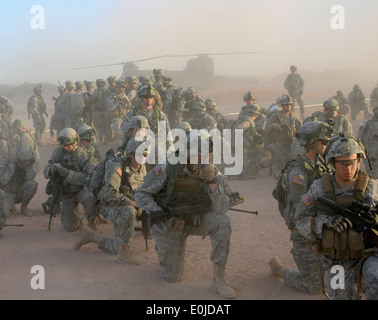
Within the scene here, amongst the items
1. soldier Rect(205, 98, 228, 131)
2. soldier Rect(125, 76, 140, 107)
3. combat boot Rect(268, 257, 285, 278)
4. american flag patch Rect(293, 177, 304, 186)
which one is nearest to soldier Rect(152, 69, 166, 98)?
soldier Rect(125, 76, 140, 107)

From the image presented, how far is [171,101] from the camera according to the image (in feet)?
49.9

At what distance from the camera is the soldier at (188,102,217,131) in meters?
12.9

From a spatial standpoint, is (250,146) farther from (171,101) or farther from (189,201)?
(189,201)

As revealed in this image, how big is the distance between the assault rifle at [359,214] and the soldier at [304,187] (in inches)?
40.8

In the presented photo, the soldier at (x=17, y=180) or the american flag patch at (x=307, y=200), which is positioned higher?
the american flag patch at (x=307, y=200)

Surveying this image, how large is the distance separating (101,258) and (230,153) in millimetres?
6497

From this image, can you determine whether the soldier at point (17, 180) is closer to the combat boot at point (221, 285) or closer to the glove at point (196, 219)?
the glove at point (196, 219)

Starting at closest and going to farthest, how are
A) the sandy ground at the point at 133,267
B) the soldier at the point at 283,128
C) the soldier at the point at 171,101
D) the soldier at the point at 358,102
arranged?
1. the sandy ground at the point at 133,267
2. the soldier at the point at 283,128
3. the soldier at the point at 171,101
4. the soldier at the point at 358,102

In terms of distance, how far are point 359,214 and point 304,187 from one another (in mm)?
1155

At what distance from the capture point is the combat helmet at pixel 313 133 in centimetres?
565

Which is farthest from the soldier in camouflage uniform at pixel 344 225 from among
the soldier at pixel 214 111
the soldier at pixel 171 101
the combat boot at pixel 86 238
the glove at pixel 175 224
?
the soldier at pixel 171 101

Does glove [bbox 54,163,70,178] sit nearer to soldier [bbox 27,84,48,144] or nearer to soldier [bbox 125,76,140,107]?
soldier [bbox 125,76,140,107]

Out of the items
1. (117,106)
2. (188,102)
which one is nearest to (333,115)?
(188,102)
